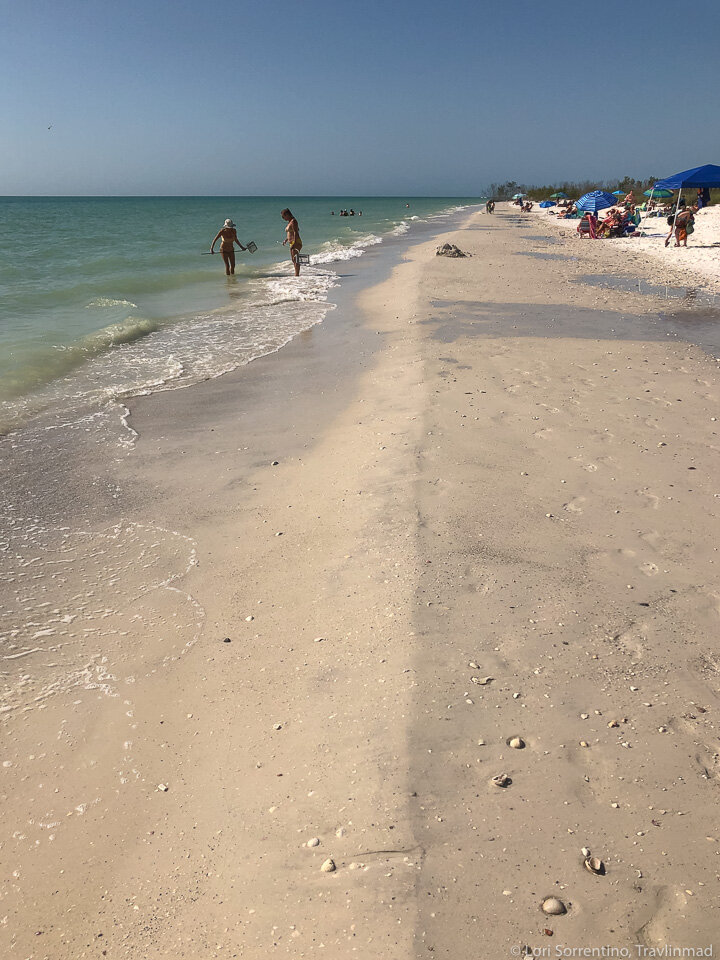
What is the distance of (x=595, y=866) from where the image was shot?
1.99m

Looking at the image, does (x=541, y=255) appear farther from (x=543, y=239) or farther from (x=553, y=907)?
(x=553, y=907)

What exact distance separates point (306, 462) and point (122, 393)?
3.75 meters

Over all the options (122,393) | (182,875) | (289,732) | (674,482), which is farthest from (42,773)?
(122,393)

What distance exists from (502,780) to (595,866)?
42 centimetres

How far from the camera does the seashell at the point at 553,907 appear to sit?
187cm

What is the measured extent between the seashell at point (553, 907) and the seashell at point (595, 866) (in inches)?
6.5

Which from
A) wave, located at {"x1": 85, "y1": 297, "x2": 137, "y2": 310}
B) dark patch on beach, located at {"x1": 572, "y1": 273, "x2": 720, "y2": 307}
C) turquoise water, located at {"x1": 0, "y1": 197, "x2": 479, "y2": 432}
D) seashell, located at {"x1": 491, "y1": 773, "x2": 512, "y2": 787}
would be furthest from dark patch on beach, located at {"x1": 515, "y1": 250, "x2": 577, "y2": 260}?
seashell, located at {"x1": 491, "y1": 773, "x2": 512, "y2": 787}

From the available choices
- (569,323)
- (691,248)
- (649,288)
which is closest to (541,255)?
(691,248)

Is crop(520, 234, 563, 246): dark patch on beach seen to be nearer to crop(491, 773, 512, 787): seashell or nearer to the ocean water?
the ocean water

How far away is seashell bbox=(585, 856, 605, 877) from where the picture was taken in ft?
6.48

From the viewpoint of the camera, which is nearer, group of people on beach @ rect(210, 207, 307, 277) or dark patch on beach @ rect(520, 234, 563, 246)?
group of people on beach @ rect(210, 207, 307, 277)

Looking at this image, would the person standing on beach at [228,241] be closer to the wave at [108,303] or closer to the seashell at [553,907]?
the wave at [108,303]

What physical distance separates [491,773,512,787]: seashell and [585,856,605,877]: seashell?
0.36m

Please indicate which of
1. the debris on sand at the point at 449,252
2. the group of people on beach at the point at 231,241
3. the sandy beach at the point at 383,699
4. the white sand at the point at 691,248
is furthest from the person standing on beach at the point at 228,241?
the sandy beach at the point at 383,699
